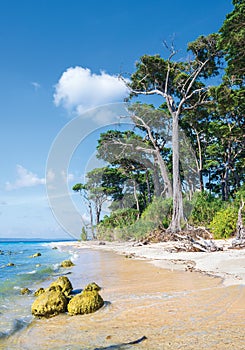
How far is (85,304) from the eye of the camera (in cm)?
531

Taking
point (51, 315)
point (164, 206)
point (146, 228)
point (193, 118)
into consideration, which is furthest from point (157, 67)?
point (51, 315)

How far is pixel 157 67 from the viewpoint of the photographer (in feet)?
80.5

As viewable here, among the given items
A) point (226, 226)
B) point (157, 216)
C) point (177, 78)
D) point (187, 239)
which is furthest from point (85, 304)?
point (177, 78)

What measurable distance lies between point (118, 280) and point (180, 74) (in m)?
20.0

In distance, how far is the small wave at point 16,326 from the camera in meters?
4.48

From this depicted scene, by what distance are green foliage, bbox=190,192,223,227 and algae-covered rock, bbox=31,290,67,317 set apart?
677 inches

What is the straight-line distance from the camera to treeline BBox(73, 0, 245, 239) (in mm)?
18047

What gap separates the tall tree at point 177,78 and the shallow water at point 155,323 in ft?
54.9

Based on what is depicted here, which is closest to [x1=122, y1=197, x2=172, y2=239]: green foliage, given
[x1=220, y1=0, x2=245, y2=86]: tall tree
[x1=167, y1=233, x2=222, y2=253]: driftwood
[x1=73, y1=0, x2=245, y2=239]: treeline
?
[x1=73, y1=0, x2=245, y2=239]: treeline

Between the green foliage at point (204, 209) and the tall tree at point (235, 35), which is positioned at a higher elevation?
the tall tree at point (235, 35)

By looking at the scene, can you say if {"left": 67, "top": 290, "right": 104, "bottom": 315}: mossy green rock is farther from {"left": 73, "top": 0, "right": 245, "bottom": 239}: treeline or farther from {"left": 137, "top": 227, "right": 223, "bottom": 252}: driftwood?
{"left": 73, "top": 0, "right": 245, "bottom": 239}: treeline

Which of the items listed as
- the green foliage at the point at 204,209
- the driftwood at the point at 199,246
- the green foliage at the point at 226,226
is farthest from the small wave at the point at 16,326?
the green foliage at the point at 204,209

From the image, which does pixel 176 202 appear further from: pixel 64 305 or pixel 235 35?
pixel 64 305

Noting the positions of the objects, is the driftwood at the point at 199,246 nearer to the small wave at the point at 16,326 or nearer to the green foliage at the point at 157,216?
the green foliage at the point at 157,216
